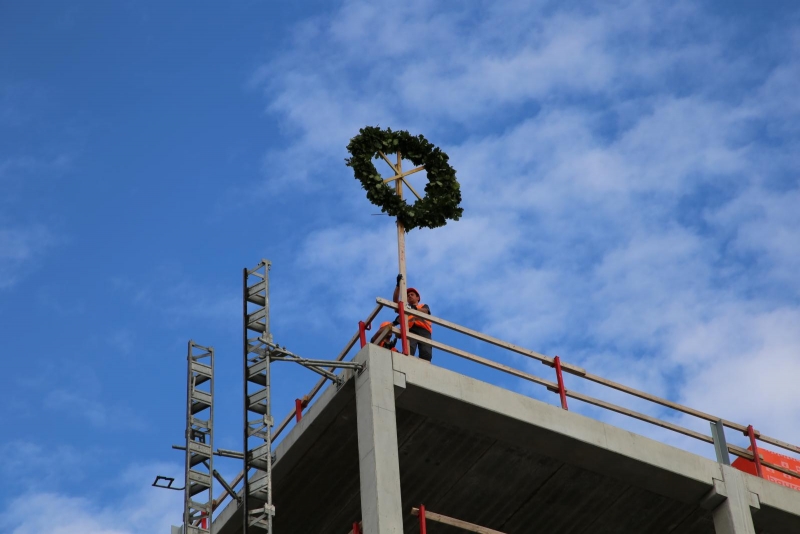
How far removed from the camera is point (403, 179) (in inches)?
1024

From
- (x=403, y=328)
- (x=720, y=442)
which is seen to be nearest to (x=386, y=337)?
(x=403, y=328)

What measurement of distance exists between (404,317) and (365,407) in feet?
6.15

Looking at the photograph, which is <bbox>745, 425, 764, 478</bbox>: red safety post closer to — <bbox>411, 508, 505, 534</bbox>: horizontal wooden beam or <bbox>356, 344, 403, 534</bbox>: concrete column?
<bbox>411, 508, 505, 534</bbox>: horizontal wooden beam

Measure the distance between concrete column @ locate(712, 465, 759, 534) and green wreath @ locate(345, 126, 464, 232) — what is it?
263 inches

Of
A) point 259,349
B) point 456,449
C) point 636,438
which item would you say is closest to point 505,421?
point 456,449

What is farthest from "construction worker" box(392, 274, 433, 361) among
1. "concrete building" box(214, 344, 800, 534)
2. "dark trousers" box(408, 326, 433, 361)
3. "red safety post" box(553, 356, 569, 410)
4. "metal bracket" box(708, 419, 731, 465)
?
"metal bracket" box(708, 419, 731, 465)

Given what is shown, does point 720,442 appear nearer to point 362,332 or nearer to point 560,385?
point 560,385

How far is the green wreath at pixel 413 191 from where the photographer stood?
2533 centimetres

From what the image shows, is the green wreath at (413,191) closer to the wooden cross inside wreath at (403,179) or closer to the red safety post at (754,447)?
the wooden cross inside wreath at (403,179)

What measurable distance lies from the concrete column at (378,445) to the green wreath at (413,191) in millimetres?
3958

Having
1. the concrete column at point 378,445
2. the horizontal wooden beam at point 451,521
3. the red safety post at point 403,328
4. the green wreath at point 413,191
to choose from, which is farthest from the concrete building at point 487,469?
the green wreath at point 413,191

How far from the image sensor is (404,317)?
22.8 metres

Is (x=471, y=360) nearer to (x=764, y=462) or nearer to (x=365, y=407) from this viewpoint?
(x=365, y=407)

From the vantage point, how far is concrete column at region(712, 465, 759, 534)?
24.5 metres
